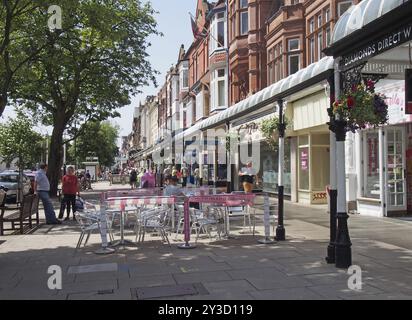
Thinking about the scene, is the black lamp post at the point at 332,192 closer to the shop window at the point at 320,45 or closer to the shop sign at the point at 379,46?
the shop sign at the point at 379,46

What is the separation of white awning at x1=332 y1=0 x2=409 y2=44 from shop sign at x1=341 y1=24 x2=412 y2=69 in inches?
11.6

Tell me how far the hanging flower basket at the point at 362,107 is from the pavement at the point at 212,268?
223 centimetres

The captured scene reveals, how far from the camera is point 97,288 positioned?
257 inches

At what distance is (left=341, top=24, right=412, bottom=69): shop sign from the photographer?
596 cm

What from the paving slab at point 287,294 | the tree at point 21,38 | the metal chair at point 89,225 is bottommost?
the paving slab at point 287,294

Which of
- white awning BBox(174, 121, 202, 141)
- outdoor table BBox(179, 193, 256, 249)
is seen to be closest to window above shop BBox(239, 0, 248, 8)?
white awning BBox(174, 121, 202, 141)

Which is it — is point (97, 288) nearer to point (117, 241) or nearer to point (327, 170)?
point (117, 241)

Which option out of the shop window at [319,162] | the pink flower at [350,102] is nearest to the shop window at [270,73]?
the shop window at [319,162]

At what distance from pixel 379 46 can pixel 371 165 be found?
9026 mm

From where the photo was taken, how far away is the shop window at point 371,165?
14625 mm

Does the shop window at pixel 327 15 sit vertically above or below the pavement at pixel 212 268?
above

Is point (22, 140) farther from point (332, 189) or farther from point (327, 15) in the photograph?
point (332, 189)

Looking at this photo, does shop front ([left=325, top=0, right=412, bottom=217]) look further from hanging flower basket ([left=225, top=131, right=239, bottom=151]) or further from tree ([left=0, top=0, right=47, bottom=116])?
tree ([left=0, top=0, right=47, bottom=116])

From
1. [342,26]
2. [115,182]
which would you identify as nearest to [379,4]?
[342,26]
